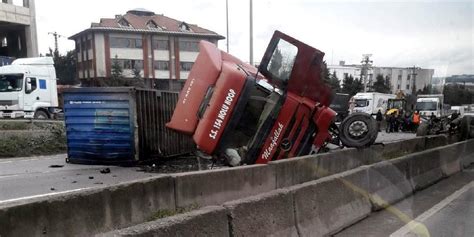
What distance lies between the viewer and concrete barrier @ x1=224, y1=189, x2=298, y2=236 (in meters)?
3.93

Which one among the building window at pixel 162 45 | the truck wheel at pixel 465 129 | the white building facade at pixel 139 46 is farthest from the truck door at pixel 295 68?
the building window at pixel 162 45

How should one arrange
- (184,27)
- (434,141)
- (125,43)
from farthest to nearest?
(184,27), (125,43), (434,141)

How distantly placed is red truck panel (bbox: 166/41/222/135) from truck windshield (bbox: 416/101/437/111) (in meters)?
34.6

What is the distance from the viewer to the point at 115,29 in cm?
6041

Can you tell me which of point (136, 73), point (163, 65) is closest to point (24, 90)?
point (136, 73)

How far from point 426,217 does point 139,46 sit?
60980 mm

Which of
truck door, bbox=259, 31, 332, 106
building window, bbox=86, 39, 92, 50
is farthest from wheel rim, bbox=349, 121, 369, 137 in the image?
building window, bbox=86, 39, 92, 50

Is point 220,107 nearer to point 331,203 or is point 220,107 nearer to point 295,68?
point 295,68

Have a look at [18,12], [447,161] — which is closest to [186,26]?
[18,12]

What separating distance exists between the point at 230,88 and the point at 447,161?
5818mm

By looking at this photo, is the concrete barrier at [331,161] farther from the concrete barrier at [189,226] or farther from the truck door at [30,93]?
the truck door at [30,93]

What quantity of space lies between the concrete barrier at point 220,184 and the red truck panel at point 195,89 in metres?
2.56

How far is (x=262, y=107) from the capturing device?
884 cm

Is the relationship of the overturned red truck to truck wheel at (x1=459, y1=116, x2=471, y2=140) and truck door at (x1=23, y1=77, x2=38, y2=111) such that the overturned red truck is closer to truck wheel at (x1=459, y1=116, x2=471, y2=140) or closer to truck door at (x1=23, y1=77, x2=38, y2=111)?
truck wheel at (x1=459, y1=116, x2=471, y2=140)
